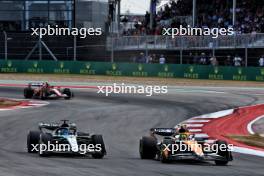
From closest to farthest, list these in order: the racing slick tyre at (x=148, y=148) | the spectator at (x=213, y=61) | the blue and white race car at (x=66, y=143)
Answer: the blue and white race car at (x=66, y=143) < the racing slick tyre at (x=148, y=148) < the spectator at (x=213, y=61)

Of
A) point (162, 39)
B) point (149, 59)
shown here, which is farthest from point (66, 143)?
point (149, 59)

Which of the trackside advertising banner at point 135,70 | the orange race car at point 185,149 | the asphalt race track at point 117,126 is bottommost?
the asphalt race track at point 117,126

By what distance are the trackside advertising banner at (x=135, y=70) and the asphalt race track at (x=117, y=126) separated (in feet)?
18.7

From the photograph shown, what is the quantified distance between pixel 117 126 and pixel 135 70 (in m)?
22.5

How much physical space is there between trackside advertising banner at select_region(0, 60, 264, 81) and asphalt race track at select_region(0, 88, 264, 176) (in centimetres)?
571

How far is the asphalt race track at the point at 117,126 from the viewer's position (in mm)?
12039

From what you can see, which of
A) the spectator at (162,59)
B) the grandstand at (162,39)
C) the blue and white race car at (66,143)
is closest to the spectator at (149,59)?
the grandstand at (162,39)

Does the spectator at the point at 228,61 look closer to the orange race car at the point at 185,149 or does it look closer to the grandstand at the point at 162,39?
the grandstand at the point at 162,39

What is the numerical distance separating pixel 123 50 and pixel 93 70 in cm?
247

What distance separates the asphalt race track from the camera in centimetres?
1204

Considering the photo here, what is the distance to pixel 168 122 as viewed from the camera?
72.0 feet

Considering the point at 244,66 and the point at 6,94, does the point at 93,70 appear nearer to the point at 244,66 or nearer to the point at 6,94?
the point at 244,66

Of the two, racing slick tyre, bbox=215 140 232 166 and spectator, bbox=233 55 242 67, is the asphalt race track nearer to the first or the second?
racing slick tyre, bbox=215 140 232 166

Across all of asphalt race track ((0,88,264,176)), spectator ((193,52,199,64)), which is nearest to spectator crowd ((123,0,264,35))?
spectator ((193,52,199,64))
